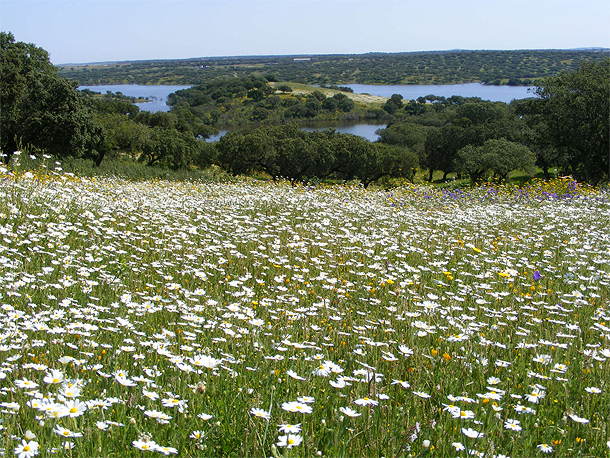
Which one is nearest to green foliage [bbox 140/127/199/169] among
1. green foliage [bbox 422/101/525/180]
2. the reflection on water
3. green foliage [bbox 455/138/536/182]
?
→ green foliage [bbox 422/101/525/180]

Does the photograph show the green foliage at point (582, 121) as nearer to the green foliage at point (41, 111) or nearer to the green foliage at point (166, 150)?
the green foliage at point (41, 111)

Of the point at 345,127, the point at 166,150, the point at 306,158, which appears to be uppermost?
the point at 345,127

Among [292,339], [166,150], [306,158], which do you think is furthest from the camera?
[166,150]

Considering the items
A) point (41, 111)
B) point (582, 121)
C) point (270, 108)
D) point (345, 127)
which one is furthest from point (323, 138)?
point (270, 108)

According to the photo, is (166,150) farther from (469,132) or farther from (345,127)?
(345,127)

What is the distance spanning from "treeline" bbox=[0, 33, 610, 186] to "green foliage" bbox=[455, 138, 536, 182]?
0.29 feet

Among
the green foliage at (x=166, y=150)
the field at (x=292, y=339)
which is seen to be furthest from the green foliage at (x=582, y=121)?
the green foliage at (x=166, y=150)

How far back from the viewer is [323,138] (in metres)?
69.8

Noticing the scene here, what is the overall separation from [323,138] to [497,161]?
3286 cm

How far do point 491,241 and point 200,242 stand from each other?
4574 mm

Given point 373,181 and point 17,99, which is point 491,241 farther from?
point 373,181

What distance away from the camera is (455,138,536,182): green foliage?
4103 cm

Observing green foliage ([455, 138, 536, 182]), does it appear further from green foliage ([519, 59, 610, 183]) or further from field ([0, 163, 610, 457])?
field ([0, 163, 610, 457])

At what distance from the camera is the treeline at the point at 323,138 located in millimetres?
29369
